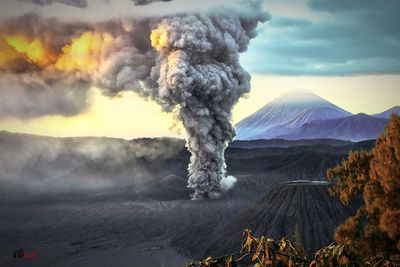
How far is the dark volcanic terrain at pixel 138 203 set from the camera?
5359 centimetres

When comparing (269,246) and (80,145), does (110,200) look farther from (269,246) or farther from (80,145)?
(269,246)

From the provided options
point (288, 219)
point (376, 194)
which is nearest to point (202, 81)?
point (288, 219)

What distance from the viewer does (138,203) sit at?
8250 centimetres

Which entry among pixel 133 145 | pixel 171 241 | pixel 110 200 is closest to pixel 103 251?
pixel 171 241

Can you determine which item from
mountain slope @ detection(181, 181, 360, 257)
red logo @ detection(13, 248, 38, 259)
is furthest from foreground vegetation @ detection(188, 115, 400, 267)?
red logo @ detection(13, 248, 38, 259)

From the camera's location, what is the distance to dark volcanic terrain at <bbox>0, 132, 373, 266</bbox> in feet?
176

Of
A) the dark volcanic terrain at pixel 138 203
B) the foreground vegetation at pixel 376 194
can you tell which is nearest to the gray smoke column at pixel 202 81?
the dark volcanic terrain at pixel 138 203

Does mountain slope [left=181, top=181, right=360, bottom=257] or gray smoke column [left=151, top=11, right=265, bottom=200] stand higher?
gray smoke column [left=151, top=11, right=265, bottom=200]

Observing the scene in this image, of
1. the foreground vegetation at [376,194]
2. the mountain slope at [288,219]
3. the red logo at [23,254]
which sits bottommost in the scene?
the red logo at [23,254]

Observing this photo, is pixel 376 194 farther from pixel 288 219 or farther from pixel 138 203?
pixel 138 203

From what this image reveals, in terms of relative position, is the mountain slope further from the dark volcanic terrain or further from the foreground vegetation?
the foreground vegetation

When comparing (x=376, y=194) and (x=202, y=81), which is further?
(x=202, y=81)

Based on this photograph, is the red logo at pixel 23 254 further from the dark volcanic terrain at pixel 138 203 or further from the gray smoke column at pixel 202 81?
the gray smoke column at pixel 202 81

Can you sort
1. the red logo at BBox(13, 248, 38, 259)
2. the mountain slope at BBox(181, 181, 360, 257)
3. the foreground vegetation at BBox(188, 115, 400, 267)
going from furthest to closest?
the red logo at BBox(13, 248, 38, 259)
the mountain slope at BBox(181, 181, 360, 257)
the foreground vegetation at BBox(188, 115, 400, 267)
